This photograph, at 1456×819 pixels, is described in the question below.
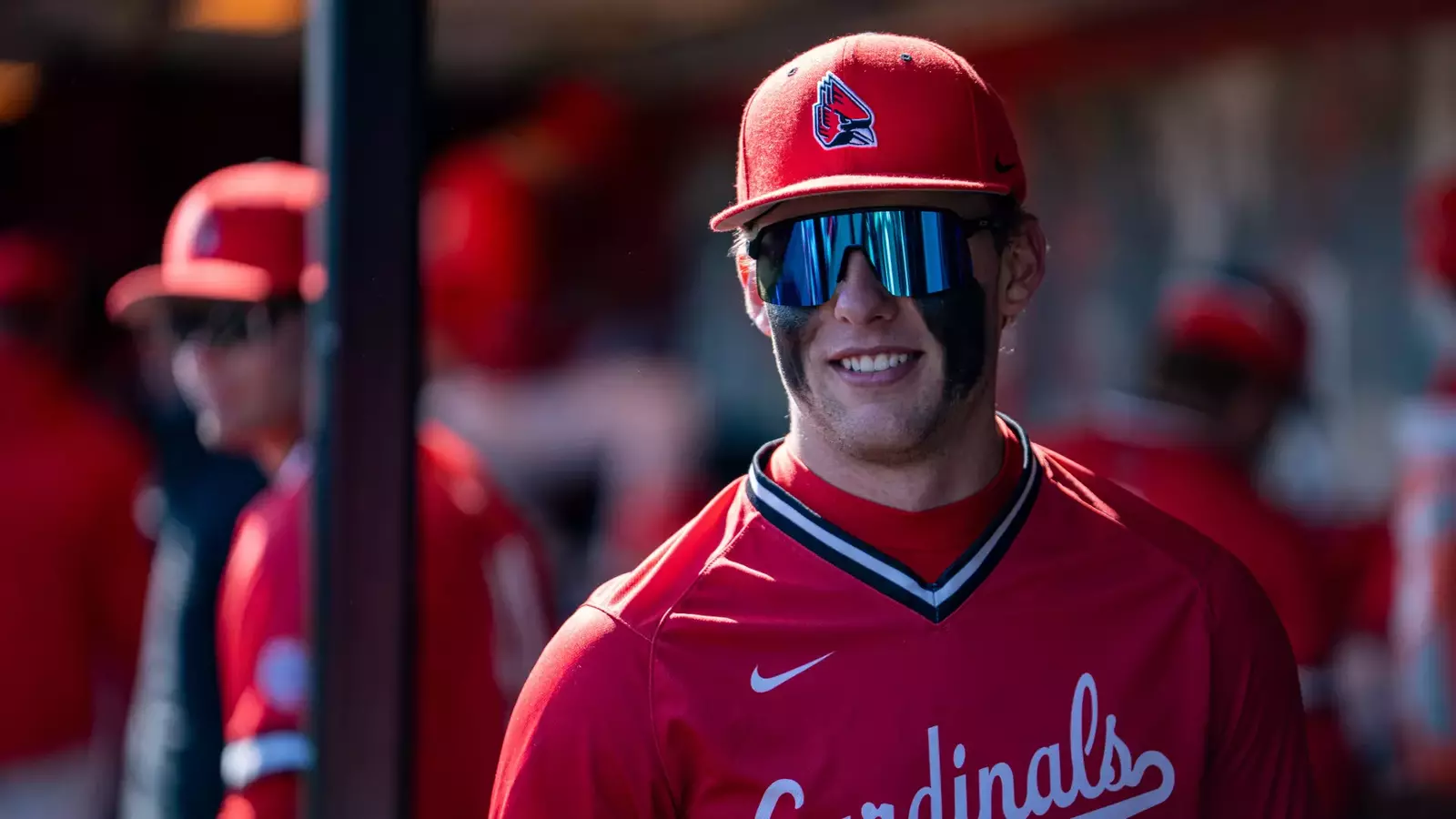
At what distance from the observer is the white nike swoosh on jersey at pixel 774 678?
1.44 m

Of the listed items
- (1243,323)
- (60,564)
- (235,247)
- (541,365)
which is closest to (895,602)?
(235,247)

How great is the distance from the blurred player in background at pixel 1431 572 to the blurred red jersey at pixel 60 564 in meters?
2.98

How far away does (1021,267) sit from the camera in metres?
1.65

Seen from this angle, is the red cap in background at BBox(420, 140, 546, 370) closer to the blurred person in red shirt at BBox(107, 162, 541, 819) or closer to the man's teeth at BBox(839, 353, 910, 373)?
the blurred person in red shirt at BBox(107, 162, 541, 819)

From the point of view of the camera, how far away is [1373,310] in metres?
4.22

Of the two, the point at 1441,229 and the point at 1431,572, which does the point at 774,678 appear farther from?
the point at 1441,229

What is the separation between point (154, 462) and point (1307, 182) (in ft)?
12.5

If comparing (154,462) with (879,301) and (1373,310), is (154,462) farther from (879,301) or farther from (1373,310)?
(879,301)

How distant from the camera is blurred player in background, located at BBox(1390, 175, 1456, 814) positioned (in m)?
3.46

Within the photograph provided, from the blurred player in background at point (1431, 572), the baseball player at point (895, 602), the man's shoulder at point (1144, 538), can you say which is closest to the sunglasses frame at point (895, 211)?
the baseball player at point (895, 602)

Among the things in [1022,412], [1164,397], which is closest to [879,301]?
[1164,397]

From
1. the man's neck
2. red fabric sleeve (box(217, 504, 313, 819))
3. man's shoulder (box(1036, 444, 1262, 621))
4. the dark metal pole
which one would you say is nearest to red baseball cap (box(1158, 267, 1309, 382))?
man's shoulder (box(1036, 444, 1262, 621))

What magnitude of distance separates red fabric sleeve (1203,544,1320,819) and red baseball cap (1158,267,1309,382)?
65.7 inches

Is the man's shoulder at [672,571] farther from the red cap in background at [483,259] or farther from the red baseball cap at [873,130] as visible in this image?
the red cap in background at [483,259]
